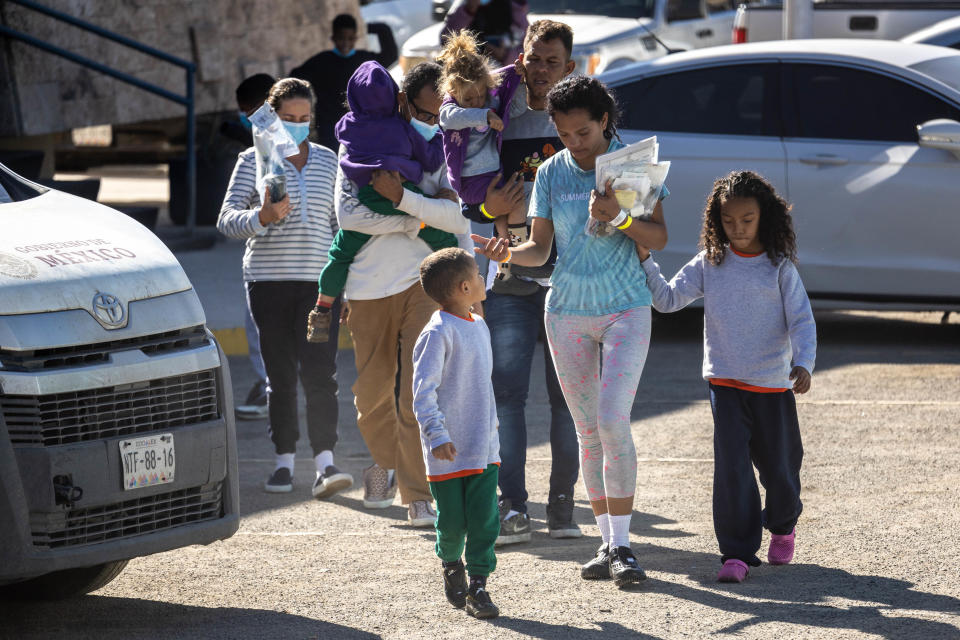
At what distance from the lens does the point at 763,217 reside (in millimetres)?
5535

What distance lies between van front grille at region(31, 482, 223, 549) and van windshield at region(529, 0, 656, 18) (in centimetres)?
1152

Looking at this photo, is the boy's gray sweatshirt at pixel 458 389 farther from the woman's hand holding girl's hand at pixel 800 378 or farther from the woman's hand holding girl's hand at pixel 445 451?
the woman's hand holding girl's hand at pixel 800 378

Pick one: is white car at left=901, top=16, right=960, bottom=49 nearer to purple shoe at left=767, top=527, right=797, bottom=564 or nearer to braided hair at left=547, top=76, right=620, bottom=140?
braided hair at left=547, top=76, right=620, bottom=140

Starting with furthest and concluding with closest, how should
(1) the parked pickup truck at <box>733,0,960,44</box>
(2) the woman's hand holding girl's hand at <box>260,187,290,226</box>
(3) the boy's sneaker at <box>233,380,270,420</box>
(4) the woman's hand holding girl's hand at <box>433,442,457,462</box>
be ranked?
(1) the parked pickup truck at <box>733,0,960,44</box> → (3) the boy's sneaker at <box>233,380,270,420</box> → (2) the woman's hand holding girl's hand at <box>260,187,290,226</box> → (4) the woman's hand holding girl's hand at <box>433,442,457,462</box>

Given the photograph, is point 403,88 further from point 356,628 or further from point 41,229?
point 356,628

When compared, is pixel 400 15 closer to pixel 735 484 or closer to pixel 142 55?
pixel 142 55

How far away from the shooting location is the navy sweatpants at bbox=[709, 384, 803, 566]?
18.1 ft

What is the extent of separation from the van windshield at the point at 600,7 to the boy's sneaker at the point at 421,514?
10235 mm

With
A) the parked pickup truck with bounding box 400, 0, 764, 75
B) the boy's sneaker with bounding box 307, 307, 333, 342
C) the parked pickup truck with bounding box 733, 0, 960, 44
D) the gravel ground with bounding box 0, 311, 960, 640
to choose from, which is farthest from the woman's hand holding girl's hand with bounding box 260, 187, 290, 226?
the parked pickup truck with bounding box 400, 0, 764, 75

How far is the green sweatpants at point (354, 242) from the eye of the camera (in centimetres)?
641

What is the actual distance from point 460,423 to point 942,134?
16.8 feet

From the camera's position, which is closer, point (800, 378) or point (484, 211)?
point (800, 378)

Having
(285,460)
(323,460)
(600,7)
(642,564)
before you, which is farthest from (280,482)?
(600,7)

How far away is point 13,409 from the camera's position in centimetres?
462
